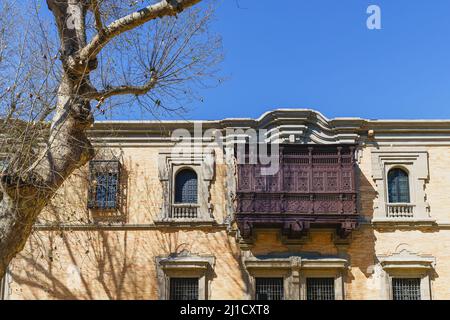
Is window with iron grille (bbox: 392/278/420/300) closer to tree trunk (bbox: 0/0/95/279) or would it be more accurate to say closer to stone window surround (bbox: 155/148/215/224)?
stone window surround (bbox: 155/148/215/224)

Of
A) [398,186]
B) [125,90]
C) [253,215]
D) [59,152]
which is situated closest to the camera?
[59,152]

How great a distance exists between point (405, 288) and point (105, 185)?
8763 mm

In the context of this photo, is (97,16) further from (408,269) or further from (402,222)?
(408,269)

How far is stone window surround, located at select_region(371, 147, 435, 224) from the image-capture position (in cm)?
1992

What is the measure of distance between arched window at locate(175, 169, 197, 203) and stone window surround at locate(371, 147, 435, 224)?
5.08 m

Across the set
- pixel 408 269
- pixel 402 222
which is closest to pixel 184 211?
pixel 402 222

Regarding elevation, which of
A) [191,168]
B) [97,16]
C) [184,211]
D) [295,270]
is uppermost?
[191,168]

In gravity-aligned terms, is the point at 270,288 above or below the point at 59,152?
below

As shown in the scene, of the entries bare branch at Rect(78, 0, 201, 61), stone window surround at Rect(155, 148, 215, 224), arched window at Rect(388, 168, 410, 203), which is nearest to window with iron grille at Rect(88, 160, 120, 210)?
stone window surround at Rect(155, 148, 215, 224)

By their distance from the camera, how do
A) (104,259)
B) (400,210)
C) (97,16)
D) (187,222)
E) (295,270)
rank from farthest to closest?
(400,210), (187,222), (104,259), (295,270), (97,16)

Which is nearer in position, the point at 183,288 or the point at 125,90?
the point at 125,90

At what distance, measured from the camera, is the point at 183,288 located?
19547 mm

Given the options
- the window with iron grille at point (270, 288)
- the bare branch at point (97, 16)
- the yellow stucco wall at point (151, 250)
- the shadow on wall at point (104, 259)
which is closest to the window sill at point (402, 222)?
the yellow stucco wall at point (151, 250)

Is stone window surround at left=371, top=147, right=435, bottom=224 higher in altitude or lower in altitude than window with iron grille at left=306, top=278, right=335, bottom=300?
higher
